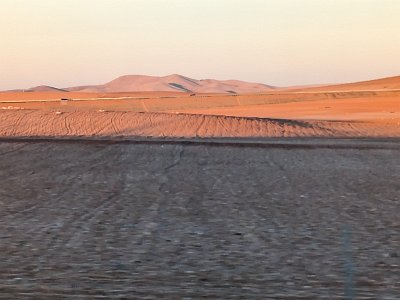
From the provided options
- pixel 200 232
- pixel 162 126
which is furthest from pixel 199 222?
pixel 162 126

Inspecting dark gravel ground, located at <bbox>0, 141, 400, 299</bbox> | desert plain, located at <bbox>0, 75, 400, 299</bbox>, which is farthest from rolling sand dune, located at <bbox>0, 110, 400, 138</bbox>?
dark gravel ground, located at <bbox>0, 141, 400, 299</bbox>

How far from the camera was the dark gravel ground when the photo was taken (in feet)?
28.1

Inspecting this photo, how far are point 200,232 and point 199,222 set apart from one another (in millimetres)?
948

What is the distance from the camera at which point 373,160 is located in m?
25.5

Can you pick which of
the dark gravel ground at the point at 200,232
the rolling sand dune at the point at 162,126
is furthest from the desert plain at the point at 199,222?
the rolling sand dune at the point at 162,126

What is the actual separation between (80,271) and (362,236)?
14.1 ft

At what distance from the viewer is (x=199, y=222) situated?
12.9 meters

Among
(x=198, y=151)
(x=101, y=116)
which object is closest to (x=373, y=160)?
(x=198, y=151)

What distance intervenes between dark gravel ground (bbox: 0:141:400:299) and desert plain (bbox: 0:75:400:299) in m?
0.02

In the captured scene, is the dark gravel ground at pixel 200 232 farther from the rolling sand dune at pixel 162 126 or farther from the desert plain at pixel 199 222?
the rolling sand dune at pixel 162 126

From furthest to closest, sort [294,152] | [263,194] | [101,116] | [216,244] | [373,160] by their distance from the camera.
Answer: [101,116] → [294,152] → [373,160] → [263,194] → [216,244]

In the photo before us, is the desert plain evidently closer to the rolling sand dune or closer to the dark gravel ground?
the dark gravel ground

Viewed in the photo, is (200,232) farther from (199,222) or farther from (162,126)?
(162,126)

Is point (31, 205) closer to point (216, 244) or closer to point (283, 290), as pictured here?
point (216, 244)
